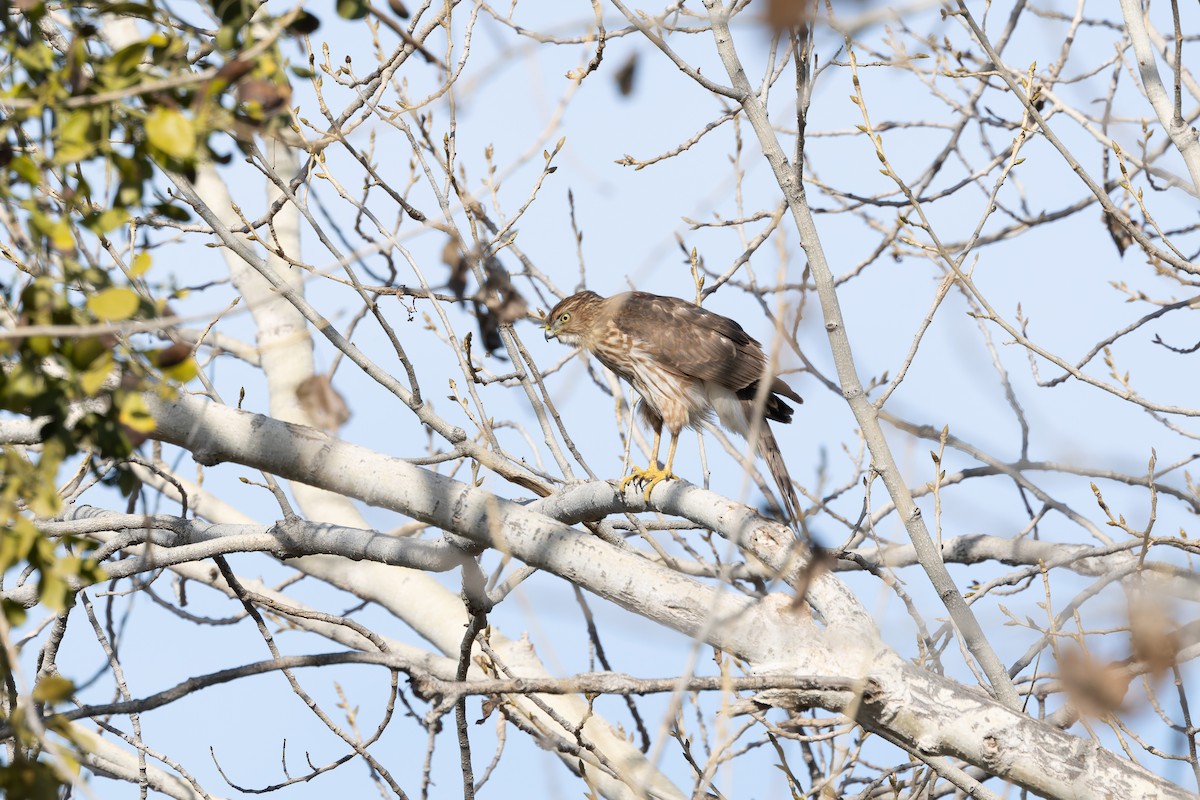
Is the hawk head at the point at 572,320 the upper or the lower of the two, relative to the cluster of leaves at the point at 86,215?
upper

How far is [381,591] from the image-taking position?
6.77 m

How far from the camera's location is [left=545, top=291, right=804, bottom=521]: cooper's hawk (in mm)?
6277

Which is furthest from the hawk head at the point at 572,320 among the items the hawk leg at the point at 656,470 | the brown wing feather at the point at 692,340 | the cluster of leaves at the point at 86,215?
the cluster of leaves at the point at 86,215

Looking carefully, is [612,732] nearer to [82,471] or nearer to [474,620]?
[474,620]

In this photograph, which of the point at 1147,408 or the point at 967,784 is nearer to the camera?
the point at 967,784

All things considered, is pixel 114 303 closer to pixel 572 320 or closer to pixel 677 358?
pixel 677 358

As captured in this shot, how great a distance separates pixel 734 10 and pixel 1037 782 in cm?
286

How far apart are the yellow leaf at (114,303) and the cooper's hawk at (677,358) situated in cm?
417

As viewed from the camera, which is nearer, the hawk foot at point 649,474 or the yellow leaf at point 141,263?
the yellow leaf at point 141,263

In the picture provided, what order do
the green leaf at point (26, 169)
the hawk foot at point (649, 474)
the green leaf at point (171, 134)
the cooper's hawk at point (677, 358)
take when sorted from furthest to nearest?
the cooper's hawk at point (677, 358) < the hawk foot at point (649, 474) < the green leaf at point (26, 169) < the green leaf at point (171, 134)

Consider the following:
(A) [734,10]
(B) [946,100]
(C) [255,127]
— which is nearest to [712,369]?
(B) [946,100]

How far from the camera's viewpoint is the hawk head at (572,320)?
669 cm

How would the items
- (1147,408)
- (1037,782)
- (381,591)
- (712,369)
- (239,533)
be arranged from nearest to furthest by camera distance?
(1037,782) < (239,533) < (1147,408) < (712,369) < (381,591)

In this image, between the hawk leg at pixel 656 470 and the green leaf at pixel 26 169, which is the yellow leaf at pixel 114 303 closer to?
the green leaf at pixel 26 169
